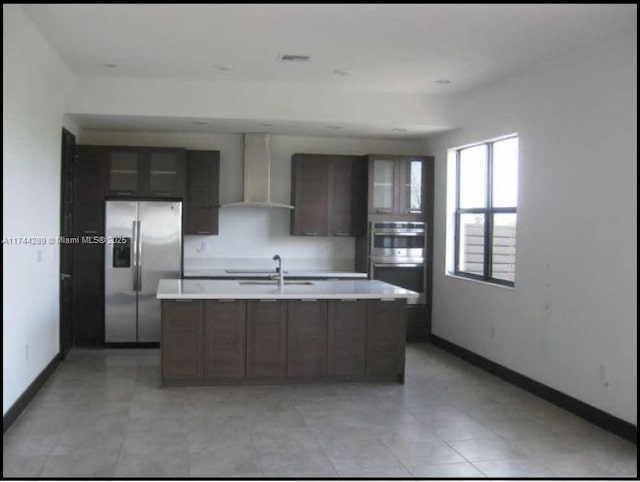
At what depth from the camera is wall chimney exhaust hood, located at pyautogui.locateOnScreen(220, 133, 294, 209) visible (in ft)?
25.4

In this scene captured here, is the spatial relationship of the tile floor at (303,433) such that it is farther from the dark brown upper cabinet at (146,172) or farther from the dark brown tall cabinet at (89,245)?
the dark brown upper cabinet at (146,172)

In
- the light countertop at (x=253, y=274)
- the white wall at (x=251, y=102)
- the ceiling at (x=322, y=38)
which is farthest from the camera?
the light countertop at (x=253, y=274)

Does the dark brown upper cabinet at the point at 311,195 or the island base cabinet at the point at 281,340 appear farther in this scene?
the dark brown upper cabinet at the point at 311,195

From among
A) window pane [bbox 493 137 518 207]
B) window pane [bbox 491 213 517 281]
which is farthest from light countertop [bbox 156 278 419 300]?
window pane [bbox 493 137 518 207]

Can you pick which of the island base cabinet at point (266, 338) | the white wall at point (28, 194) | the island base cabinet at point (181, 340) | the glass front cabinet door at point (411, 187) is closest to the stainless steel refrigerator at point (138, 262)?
the white wall at point (28, 194)

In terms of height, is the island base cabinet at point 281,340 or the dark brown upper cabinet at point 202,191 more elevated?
the dark brown upper cabinet at point 202,191

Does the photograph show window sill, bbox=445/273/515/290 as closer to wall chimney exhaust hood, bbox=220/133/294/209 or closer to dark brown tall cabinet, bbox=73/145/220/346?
wall chimney exhaust hood, bbox=220/133/294/209

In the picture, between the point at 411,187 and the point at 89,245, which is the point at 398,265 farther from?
the point at 89,245

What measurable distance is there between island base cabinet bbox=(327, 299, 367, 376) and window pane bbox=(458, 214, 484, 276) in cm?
174

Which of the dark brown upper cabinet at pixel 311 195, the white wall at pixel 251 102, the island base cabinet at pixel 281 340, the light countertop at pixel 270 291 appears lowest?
the island base cabinet at pixel 281 340

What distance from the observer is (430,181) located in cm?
788

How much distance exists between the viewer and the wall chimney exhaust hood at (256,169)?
7750mm

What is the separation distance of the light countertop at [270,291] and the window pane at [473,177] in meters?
1.63

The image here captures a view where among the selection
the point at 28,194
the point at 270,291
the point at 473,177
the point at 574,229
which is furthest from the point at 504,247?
the point at 28,194
